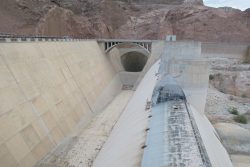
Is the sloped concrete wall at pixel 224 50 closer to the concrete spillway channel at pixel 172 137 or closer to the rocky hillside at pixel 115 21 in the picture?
the rocky hillside at pixel 115 21

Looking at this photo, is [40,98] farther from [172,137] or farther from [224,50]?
[224,50]

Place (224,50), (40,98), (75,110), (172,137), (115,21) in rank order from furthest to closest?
(115,21), (224,50), (75,110), (40,98), (172,137)

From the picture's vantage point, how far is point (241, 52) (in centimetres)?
6262

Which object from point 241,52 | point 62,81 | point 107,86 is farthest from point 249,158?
point 241,52

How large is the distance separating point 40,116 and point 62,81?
8.32 m

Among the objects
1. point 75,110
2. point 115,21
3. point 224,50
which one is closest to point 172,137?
point 75,110

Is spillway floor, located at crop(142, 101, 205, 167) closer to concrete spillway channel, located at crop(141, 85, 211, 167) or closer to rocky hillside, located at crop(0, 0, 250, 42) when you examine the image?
concrete spillway channel, located at crop(141, 85, 211, 167)

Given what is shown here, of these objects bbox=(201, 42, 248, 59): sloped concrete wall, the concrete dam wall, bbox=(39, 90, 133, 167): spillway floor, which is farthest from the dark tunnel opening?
bbox=(39, 90, 133, 167): spillway floor

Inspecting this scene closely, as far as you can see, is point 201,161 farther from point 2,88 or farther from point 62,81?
point 62,81

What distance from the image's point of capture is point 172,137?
16.1 m

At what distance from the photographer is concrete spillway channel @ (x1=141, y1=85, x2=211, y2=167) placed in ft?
43.8

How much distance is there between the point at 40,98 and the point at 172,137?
1355 centimetres

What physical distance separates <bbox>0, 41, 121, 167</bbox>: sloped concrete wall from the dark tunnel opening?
26731 mm

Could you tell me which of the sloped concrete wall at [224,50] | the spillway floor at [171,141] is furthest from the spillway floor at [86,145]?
the sloped concrete wall at [224,50]
